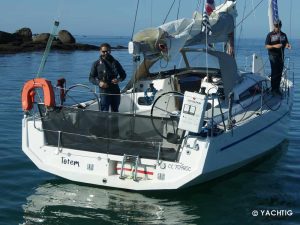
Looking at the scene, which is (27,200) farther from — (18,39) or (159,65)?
(18,39)

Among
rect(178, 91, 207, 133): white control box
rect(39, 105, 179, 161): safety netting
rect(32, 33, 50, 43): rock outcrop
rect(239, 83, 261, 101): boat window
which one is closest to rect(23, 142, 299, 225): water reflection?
rect(39, 105, 179, 161): safety netting

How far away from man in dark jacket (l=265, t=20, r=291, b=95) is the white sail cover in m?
1.45

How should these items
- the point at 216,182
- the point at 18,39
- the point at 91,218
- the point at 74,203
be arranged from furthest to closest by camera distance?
the point at 18,39 < the point at 216,182 < the point at 74,203 < the point at 91,218

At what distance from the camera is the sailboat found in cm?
809

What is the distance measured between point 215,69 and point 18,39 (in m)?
49.8

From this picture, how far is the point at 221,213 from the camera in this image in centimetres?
810

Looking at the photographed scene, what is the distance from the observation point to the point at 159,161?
26.8ft

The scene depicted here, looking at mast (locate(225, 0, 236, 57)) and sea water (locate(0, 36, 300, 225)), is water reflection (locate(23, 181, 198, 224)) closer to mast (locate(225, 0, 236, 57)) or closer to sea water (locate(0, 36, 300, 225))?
sea water (locate(0, 36, 300, 225))

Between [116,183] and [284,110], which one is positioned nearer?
[116,183]

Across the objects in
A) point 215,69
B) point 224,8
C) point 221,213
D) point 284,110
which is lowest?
point 221,213

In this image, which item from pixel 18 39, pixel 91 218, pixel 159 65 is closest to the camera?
pixel 91 218

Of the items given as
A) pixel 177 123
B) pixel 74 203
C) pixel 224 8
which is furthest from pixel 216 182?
pixel 224 8

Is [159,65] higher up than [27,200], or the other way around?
[159,65]

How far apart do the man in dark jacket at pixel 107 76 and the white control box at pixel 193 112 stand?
1925mm
